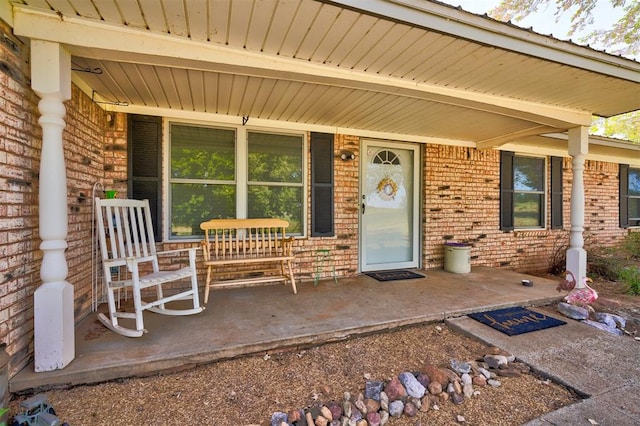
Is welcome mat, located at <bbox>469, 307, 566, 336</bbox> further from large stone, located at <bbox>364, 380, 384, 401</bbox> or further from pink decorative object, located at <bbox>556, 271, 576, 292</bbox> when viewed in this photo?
large stone, located at <bbox>364, 380, 384, 401</bbox>

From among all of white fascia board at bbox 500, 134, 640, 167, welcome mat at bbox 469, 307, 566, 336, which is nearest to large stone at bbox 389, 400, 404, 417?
welcome mat at bbox 469, 307, 566, 336

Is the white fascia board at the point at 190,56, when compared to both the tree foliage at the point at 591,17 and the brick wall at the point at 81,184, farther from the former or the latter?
the tree foliage at the point at 591,17

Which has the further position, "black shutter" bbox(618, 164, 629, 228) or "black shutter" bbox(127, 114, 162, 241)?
"black shutter" bbox(618, 164, 629, 228)

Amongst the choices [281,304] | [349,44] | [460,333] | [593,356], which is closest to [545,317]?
[593,356]

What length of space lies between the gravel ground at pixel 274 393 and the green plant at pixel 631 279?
134 inches

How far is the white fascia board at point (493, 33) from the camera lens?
186 centimetres

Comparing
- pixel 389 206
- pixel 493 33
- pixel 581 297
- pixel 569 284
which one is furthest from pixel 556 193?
pixel 493 33

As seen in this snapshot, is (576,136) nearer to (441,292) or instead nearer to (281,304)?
(441,292)

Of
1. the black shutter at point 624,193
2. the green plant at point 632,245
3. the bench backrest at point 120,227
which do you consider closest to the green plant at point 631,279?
the green plant at point 632,245

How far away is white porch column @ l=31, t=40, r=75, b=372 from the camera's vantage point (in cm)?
183

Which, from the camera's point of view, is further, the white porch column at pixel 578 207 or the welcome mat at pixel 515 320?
the white porch column at pixel 578 207

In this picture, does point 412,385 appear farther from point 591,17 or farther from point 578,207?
point 591,17

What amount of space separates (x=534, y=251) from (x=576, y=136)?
2.61m

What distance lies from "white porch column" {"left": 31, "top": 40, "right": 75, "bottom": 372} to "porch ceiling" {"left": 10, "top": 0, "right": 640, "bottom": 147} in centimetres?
18
